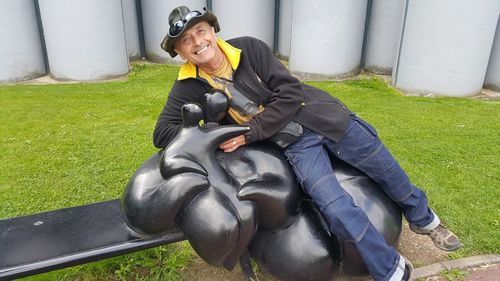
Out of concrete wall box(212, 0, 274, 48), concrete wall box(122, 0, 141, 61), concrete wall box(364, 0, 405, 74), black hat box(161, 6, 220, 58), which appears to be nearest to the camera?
black hat box(161, 6, 220, 58)

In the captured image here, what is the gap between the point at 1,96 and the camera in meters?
7.89

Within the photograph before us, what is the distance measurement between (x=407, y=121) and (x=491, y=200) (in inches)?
95.8

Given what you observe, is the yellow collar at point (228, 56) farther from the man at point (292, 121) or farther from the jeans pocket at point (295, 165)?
Result: the jeans pocket at point (295, 165)

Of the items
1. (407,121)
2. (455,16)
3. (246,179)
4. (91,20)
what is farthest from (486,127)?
(91,20)

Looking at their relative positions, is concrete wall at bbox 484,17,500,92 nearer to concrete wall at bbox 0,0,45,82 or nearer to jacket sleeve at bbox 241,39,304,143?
jacket sleeve at bbox 241,39,304,143

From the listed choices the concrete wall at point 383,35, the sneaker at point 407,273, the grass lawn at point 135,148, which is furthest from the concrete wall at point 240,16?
the sneaker at point 407,273

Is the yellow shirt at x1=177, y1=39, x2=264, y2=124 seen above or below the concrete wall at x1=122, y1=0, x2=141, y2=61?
above

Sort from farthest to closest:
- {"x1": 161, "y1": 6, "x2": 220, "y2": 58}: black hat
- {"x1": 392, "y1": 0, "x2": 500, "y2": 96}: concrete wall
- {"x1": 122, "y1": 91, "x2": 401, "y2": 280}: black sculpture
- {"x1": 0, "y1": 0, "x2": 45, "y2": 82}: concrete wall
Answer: {"x1": 0, "y1": 0, "x2": 45, "y2": 82}: concrete wall
{"x1": 392, "y1": 0, "x2": 500, "y2": 96}: concrete wall
{"x1": 161, "y1": 6, "x2": 220, "y2": 58}: black hat
{"x1": 122, "y1": 91, "x2": 401, "y2": 280}: black sculpture

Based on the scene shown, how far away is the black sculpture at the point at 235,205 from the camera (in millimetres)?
2324

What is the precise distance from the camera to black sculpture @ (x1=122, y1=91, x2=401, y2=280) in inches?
91.5

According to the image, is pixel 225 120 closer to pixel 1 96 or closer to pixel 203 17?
pixel 203 17

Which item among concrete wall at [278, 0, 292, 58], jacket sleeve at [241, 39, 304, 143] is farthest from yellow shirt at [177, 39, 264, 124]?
concrete wall at [278, 0, 292, 58]

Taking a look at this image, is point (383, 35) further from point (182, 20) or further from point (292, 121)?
point (182, 20)

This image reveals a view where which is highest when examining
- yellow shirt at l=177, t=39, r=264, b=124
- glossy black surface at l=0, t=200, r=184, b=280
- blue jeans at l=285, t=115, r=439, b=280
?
yellow shirt at l=177, t=39, r=264, b=124
